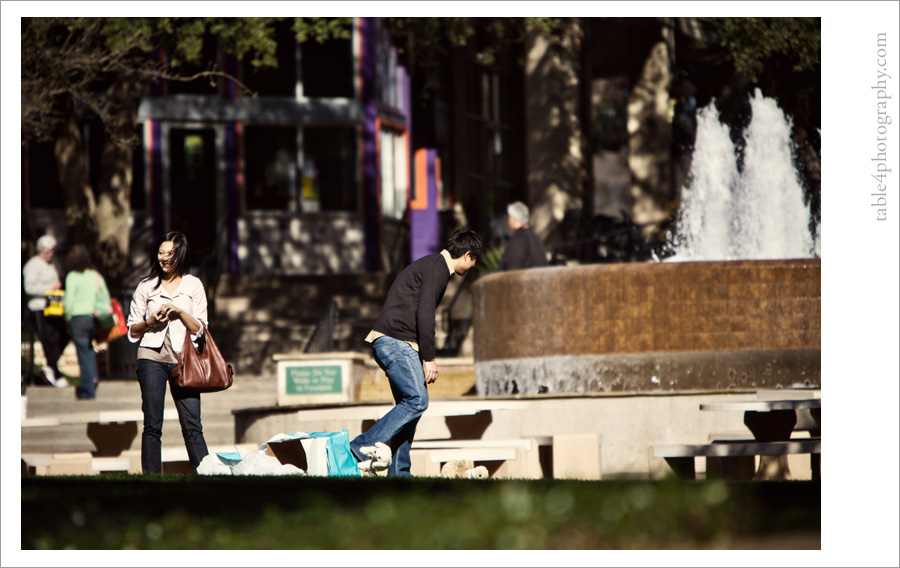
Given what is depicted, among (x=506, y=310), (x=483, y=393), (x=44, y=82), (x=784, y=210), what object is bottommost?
(x=483, y=393)

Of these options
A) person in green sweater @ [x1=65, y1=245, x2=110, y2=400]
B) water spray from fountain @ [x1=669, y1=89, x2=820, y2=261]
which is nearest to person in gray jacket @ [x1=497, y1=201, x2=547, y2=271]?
water spray from fountain @ [x1=669, y1=89, x2=820, y2=261]

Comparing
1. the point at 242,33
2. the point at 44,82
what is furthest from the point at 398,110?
the point at 44,82

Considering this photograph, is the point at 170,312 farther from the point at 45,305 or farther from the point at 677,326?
the point at 45,305

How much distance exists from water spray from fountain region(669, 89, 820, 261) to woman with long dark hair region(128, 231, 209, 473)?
25.8ft

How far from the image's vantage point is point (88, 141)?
25312mm

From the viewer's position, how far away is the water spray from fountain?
49.0ft

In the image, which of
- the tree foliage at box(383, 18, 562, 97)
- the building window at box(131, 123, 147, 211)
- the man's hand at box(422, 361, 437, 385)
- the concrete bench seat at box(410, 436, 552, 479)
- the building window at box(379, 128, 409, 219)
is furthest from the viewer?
the building window at box(379, 128, 409, 219)

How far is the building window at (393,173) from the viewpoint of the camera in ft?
83.3

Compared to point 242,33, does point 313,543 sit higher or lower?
lower

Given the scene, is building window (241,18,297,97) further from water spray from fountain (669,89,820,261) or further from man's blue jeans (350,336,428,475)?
man's blue jeans (350,336,428,475)

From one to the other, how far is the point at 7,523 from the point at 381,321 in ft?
10.2

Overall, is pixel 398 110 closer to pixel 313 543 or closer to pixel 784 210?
pixel 784 210

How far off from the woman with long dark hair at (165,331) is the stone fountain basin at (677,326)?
4.62 m

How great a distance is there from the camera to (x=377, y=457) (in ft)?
27.3
